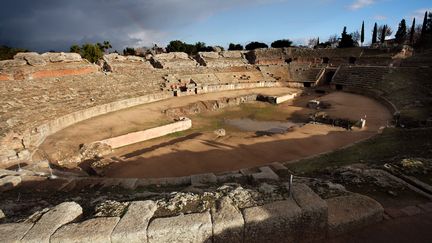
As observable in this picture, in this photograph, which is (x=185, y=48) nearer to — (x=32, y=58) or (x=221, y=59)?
(x=221, y=59)

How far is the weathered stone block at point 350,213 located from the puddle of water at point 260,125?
1301 cm

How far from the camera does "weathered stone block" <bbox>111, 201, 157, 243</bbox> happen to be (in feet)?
10.8

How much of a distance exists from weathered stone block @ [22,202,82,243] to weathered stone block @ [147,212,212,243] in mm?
1246

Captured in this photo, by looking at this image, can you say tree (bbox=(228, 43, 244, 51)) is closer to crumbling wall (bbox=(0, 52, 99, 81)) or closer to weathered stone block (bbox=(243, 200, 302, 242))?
crumbling wall (bbox=(0, 52, 99, 81))

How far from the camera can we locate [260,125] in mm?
19234

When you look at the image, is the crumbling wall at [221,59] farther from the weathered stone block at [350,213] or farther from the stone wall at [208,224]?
the stone wall at [208,224]

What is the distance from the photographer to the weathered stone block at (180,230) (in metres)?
3.34

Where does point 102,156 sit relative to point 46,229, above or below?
below

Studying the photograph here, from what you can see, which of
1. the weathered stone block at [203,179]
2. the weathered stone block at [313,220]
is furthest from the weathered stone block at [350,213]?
the weathered stone block at [203,179]

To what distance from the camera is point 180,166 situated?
458 inches

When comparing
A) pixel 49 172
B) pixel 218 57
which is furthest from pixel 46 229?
pixel 218 57

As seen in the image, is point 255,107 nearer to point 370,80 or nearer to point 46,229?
point 370,80

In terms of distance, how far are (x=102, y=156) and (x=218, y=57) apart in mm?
32182

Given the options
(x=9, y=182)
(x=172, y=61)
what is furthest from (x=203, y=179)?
(x=172, y=61)
